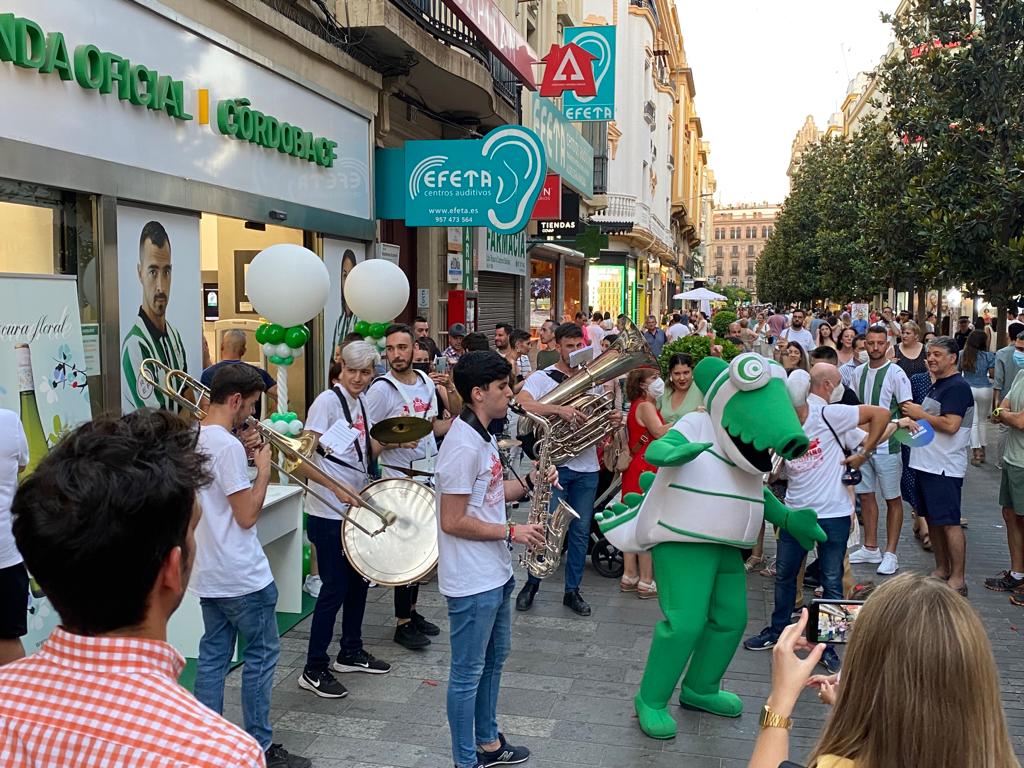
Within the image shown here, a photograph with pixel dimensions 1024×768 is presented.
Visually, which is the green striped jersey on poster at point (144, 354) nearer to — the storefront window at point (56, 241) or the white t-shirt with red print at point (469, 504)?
the storefront window at point (56, 241)

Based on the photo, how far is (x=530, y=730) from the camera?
15.5 ft

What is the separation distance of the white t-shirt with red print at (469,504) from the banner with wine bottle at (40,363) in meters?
2.05

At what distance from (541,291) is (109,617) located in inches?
970

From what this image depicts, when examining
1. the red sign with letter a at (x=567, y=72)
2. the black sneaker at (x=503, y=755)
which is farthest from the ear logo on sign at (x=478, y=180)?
the black sneaker at (x=503, y=755)

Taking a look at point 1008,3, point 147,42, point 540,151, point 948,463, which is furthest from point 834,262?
point 147,42

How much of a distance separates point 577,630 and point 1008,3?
1130cm

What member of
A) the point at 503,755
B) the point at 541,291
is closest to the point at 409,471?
the point at 503,755

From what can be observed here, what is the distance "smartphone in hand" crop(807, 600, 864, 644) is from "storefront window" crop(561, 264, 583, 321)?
87.9 feet

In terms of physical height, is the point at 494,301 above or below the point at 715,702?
above

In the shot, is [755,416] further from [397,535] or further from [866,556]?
[866,556]

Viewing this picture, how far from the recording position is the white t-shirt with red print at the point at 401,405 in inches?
229

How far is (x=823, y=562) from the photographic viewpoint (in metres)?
5.62

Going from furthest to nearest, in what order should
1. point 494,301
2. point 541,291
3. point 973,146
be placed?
1. point 541,291
2. point 494,301
3. point 973,146

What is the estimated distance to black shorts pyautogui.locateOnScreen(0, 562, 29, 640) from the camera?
4105 mm
